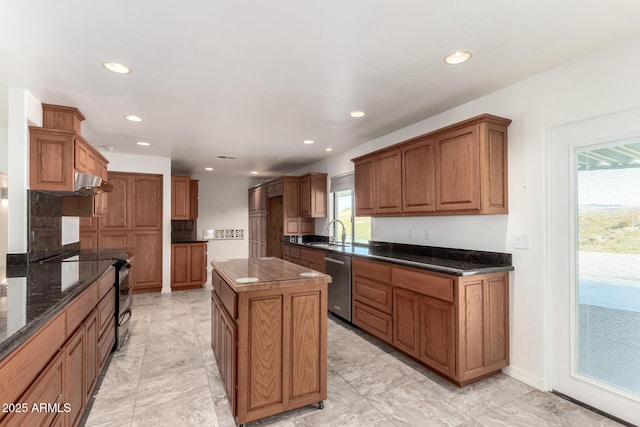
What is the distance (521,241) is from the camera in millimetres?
2582

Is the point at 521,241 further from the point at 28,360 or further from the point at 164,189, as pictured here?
the point at 164,189

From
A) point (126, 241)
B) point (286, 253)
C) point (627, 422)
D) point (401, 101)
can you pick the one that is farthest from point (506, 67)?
point (126, 241)

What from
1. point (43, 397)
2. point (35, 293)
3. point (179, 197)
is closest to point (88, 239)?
point (179, 197)

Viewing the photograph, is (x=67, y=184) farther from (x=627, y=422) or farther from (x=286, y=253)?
(x=627, y=422)

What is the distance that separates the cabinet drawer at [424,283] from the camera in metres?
2.46

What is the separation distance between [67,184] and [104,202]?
1749 millimetres

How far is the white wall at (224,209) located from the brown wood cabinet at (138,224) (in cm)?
223

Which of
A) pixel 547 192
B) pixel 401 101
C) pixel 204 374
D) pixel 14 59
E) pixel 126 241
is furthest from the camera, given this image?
pixel 126 241

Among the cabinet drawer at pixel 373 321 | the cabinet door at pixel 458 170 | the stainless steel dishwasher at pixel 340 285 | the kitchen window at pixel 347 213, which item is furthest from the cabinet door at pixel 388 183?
the cabinet drawer at pixel 373 321

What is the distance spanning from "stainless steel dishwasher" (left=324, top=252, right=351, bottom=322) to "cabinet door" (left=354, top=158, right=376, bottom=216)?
2.27 ft

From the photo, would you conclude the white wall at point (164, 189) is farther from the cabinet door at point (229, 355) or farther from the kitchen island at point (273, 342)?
the kitchen island at point (273, 342)

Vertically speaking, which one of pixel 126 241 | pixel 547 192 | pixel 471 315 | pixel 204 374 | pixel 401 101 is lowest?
pixel 204 374

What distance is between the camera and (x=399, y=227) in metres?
3.95

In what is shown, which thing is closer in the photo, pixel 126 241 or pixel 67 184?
pixel 67 184
